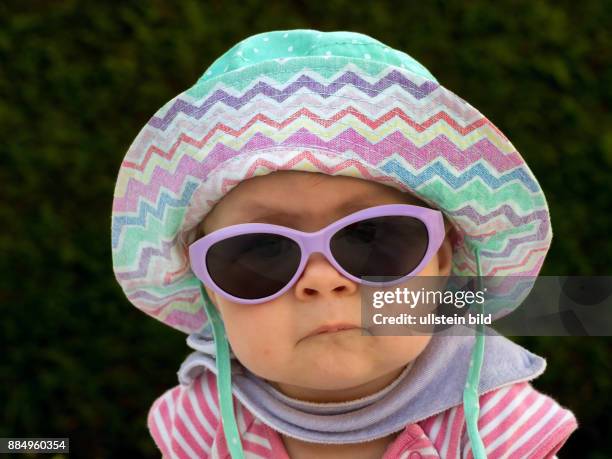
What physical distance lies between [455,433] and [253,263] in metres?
0.55

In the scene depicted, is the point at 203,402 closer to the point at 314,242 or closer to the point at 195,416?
the point at 195,416

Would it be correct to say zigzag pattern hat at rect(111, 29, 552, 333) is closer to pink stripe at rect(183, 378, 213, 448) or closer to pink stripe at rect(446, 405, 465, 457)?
pink stripe at rect(446, 405, 465, 457)

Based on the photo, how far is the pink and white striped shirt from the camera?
1.86 metres

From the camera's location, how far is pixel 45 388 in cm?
330

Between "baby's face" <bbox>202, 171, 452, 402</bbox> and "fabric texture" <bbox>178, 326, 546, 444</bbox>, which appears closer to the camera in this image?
"baby's face" <bbox>202, 171, 452, 402</bbox>

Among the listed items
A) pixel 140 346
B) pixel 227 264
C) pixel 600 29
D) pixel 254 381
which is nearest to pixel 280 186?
pixel 227 264

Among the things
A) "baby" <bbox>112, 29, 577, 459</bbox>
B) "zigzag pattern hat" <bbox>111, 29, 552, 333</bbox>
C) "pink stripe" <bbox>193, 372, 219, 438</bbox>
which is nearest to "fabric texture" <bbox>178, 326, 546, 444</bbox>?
"baby" <bbox>112, 29, 577, 459</bbox>

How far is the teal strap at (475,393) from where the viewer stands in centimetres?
181

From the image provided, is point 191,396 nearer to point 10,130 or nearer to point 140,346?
point 140,346

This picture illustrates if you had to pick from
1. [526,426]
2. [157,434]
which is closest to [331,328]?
[526,426]

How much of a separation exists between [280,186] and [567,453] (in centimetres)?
201

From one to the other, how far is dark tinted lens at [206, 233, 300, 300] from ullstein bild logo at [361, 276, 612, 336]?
162 millimetres

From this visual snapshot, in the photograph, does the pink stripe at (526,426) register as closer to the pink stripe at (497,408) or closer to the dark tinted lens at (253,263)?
the pink stripe at (497,408)

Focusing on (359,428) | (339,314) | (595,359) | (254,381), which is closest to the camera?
(339,314)
